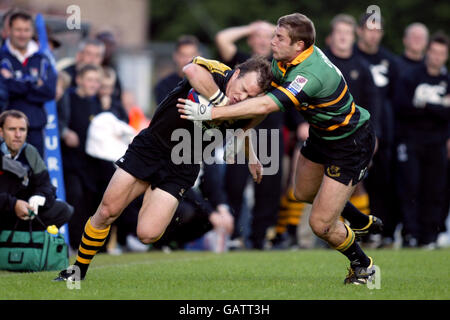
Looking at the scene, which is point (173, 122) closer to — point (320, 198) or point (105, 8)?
point (320, 198)

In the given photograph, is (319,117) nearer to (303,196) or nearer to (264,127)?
(303,196)

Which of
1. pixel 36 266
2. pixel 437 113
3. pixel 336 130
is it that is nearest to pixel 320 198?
pixel 336 130

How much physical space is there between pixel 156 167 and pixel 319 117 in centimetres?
151

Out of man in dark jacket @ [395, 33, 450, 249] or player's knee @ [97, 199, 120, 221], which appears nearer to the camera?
player's knee @ [97, 199, 120, 221]

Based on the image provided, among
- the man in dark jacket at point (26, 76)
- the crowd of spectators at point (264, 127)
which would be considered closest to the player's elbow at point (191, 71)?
the crowd of spectators at point (264, 127)

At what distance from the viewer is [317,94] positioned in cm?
785

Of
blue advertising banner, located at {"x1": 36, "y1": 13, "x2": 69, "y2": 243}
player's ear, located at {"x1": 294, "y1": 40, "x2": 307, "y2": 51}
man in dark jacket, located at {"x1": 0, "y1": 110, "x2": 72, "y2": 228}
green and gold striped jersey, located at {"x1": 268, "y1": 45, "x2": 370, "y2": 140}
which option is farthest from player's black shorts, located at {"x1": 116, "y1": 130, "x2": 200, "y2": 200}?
blue advertising banner, located at {"x1": 36, "y1": 13, "x2": 69, "y2": 243}

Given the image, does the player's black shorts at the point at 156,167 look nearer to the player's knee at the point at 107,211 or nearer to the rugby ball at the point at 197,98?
the player's knee at the point at 107,211

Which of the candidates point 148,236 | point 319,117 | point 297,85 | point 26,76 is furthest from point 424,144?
point 148,236

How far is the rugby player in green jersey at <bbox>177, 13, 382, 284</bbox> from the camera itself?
7.63 metres

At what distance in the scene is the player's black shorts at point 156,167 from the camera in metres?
8.16

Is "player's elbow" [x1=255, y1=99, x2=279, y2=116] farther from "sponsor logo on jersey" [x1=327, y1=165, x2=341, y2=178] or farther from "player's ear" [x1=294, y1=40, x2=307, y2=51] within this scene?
"sponsor logo on jersey" [x1=327, y1=165, x2=341, y2=178]

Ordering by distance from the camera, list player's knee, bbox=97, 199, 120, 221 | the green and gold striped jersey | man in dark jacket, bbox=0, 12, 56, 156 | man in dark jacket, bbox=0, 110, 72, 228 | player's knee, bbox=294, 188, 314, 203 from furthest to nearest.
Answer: man in dark jacket, bbox=0, 12, 56, 156 → man in dark jacket, bbox=0, 110, 72, 228 → player's knee, bbox=294, 188, 314, 203 → player's knee, bbox=97, 199, 120, 221 → the green and gold striped jersey

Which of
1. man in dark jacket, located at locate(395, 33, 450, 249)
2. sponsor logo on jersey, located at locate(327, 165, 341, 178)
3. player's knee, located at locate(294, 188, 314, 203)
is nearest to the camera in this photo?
sponsor logo on jersey, located at locate(327, 165, 341, 178)
